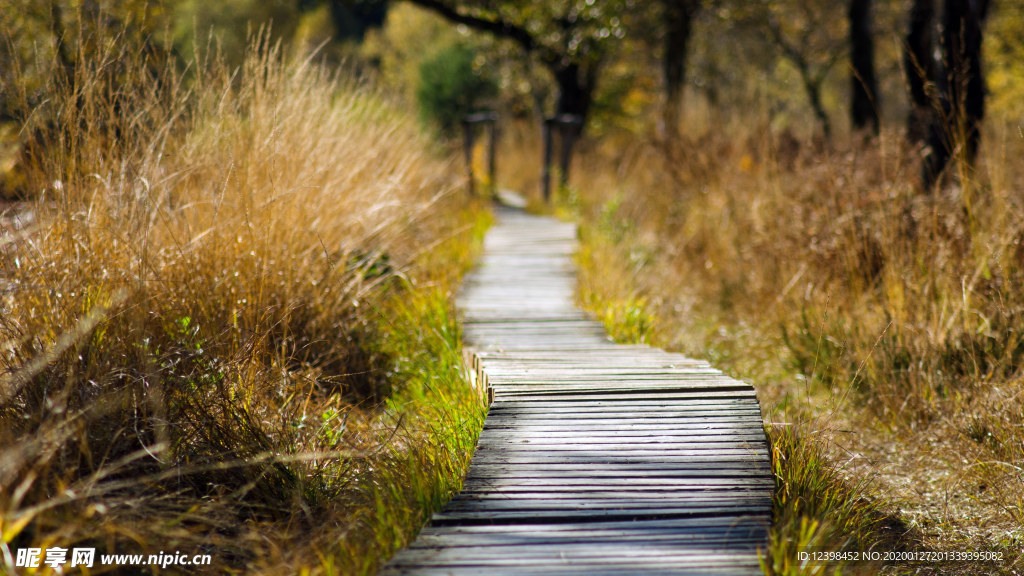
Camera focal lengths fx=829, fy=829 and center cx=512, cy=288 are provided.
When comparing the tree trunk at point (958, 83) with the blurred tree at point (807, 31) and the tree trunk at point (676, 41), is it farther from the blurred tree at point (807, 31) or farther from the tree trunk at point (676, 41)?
the blurred tree at point (807, 31)

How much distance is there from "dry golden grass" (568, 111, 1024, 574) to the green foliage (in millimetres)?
13817

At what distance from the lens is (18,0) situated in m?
3.31

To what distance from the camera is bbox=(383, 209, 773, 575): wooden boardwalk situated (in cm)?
198

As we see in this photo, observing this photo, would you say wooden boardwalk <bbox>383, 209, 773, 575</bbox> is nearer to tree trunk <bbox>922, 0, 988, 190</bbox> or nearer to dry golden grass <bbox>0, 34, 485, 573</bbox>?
dry golden grass <bbox>0, 34, 485, 573</bbox>

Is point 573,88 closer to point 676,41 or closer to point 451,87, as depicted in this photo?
point 676,41

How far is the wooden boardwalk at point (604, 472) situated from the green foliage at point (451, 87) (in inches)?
651

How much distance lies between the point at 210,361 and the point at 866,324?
282 centimetres

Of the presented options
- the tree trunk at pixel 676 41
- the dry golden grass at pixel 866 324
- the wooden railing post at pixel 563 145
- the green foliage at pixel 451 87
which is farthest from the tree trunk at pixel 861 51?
the green foliage at pixel 451 87

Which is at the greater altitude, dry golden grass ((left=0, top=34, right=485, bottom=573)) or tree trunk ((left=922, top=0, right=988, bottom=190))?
tree trunk ((left=922, top=0, right=988, bottom=190))

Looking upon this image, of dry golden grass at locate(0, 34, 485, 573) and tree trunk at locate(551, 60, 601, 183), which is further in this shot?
tree trunk at locate(551, 60, 601, 183)

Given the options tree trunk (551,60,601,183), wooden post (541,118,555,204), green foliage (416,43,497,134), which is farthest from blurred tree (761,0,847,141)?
green foliage (416,43,497,134)

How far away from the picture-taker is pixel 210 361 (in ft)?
9.14

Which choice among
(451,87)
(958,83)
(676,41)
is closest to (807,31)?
(676,41)

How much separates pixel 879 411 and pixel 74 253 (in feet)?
10.6
